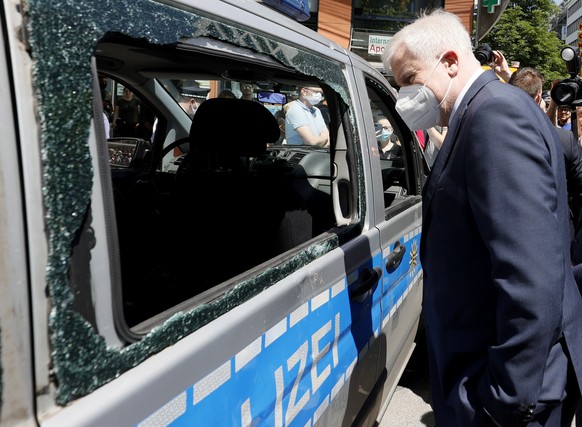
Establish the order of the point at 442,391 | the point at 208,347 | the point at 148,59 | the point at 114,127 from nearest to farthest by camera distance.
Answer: the point at 208,347 → the point at 442,391 → the point at 148,59 → the point at 114,127

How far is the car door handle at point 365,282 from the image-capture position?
1.89 meters

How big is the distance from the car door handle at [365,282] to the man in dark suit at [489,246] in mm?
244

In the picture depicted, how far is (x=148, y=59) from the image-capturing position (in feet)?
8.45

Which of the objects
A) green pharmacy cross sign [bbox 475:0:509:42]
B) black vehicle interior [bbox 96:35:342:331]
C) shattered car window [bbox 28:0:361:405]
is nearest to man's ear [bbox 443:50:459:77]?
black vehicle interior [bbox 96:35:342:331]

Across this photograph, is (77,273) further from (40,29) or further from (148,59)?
(148,59)

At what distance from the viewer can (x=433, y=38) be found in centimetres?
157

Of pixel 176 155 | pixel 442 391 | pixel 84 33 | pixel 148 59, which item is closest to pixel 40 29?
pixel 84 33

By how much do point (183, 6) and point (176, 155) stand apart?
2.36m

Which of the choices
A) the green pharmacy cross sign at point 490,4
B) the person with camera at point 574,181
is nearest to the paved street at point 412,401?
the person with camera at point 574,181

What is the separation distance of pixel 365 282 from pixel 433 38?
83cm

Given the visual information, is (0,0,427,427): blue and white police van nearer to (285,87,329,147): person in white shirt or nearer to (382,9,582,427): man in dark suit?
(382,9,582,427): man in dark suit

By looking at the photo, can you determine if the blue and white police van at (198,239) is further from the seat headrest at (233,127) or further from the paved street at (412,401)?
the paved street at (412,401)

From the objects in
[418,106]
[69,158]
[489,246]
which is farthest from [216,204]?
[69,158]

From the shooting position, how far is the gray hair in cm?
156
